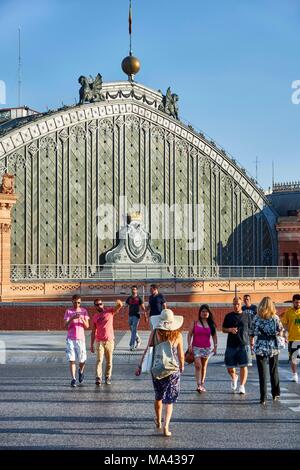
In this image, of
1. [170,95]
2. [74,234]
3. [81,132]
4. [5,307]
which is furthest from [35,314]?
[170,95]

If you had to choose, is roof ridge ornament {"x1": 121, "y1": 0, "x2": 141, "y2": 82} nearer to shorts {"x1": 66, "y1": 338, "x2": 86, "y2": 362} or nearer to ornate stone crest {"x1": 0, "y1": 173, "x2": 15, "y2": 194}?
ornate stone crest {"x1": 0, "y1": 173, "x2": 15, "y2": 194}

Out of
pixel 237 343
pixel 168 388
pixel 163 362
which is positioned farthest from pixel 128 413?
pixel 237 343

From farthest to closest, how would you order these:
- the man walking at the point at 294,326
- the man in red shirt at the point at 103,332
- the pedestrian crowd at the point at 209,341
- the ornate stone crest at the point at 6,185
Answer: the ornate stone crest at the point at 6,185 < the man walking at the point at 294,326 < the man in red shirt at the point at 103,332 < the pedestrian crowd at the point at 209,341

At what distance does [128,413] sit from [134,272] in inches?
1340

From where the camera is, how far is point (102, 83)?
162 ft

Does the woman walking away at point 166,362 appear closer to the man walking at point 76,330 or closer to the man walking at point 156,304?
the man walking at point 76,330

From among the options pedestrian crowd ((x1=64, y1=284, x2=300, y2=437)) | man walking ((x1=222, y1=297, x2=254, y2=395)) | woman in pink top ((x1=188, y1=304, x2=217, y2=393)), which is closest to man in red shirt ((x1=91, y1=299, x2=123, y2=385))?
pedestrian crowd ((x1=64, y1=284, x2=300, y2=437))

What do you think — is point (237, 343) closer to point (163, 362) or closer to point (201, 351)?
point (201, 351)

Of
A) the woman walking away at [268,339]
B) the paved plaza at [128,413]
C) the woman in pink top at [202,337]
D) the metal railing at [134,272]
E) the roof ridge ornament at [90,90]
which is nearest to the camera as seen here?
the paved plaza at [128,413]

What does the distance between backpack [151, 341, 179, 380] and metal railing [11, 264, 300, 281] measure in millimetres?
27965

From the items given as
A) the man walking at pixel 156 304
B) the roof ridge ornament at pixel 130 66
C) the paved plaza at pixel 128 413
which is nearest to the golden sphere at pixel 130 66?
the roof ridge ornament at pixel 130 66

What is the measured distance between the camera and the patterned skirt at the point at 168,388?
520 inches

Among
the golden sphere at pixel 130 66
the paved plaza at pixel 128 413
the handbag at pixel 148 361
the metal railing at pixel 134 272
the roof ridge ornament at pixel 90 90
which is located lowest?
the paved plaza at pixel 128 413
